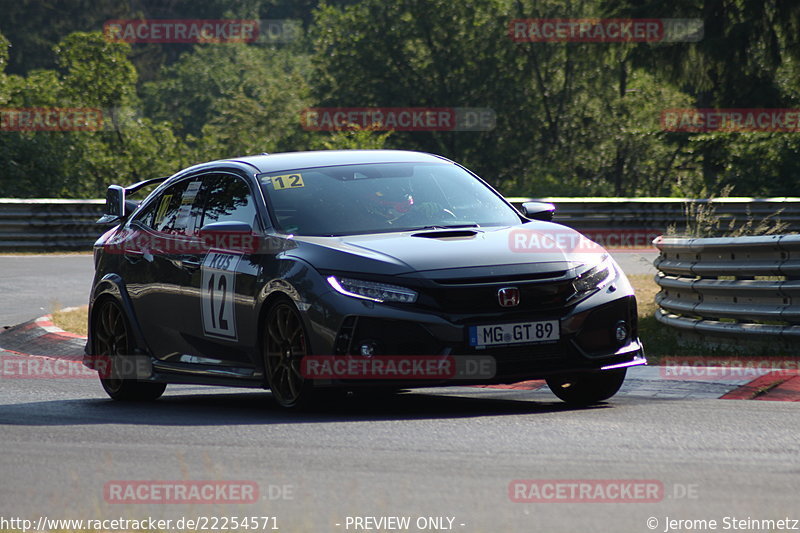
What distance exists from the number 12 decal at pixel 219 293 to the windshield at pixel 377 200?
1.43 feet

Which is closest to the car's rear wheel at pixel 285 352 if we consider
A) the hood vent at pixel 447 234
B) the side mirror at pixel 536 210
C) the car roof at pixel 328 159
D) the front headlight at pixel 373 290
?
the front headlight at pixel 373 290

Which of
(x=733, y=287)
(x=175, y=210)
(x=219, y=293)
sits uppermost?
(x=175, y=210)

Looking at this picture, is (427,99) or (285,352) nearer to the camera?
(285,352)

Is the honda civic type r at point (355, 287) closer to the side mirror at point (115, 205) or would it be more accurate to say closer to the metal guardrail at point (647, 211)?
the side mirror at point (115, 205)

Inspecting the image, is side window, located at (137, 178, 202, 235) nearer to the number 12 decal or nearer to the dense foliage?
the number 12 decal

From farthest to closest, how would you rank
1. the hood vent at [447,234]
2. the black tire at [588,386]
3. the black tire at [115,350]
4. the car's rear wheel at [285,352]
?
the black tire at [115,350] → the black tire at [588,386] → the hood vent at [447,234] → the car's rear wheel at [285,352]

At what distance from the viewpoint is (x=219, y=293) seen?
9156 mm

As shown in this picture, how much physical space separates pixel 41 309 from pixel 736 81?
2353 cm

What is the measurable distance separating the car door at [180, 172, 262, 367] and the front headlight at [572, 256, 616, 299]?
194 cm

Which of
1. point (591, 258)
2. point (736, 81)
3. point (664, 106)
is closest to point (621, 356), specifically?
point (591, 258)

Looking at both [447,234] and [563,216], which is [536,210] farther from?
[563,216]

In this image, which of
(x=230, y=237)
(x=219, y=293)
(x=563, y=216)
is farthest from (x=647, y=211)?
(x=219, y=293)

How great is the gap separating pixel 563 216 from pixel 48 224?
9.15m

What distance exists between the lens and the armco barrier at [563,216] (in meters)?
25.7
